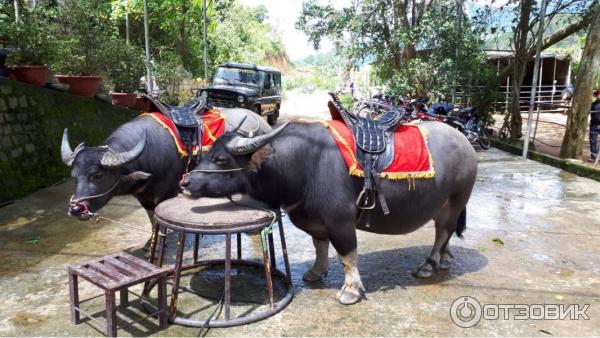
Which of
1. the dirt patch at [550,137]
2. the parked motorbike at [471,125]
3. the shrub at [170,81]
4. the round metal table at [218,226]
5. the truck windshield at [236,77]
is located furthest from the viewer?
the truck windshield at [236,77]

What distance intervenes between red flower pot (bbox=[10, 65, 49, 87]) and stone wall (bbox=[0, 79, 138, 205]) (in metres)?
0.12

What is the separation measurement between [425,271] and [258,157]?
6.22ft

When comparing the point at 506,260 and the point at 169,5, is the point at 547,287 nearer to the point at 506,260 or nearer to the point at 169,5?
the point at 506,260

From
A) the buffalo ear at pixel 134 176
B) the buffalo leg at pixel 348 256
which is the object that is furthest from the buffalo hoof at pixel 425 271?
the buffalo ear at pixel 134 176

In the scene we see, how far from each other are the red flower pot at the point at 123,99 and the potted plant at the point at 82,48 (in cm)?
48

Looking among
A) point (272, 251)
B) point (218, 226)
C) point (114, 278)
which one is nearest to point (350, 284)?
point (272, 251)

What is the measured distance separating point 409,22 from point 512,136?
18.9 ft

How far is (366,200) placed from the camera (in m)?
3.67

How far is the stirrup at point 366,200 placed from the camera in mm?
3637

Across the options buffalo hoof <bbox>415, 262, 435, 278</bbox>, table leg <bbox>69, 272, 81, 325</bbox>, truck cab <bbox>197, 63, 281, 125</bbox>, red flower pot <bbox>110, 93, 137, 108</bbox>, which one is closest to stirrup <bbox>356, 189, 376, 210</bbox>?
buffalo hoof <bbox>415, 262, 435, 278</bbox>

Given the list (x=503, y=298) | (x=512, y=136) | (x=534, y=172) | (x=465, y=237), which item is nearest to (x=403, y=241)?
(x=465, y=237)

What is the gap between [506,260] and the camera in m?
4.67

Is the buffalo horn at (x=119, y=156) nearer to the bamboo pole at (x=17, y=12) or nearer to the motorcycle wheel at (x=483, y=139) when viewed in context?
the bamboo pole at (x=17, y=12)

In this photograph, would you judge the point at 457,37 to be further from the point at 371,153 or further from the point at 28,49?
the point at 371,153
